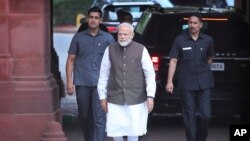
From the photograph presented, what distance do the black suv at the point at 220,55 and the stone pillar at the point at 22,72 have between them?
2108 millimetres

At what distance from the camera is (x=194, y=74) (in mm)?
10953

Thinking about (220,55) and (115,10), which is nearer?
(220,55)

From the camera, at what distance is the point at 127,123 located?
930 cm

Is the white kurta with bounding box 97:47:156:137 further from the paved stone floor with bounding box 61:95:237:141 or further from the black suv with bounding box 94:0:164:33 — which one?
the black suv with bounding box 94:0:164:33

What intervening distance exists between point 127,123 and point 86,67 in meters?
1.78

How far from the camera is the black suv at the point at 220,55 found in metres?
12.7

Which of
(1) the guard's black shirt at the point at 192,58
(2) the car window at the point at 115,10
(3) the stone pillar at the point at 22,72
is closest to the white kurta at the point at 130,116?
(1) the guard's black shirt at the point at 192,58

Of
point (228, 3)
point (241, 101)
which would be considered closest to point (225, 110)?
point (241, 101)

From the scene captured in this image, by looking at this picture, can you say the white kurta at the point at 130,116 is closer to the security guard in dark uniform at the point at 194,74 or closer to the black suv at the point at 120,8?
the security guard in dark uniform at the point at 194,74

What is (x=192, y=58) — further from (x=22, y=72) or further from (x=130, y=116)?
(x=22, y=72)

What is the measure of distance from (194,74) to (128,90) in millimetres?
1880

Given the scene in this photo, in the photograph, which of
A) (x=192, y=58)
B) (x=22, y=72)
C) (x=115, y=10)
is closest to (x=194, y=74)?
(x=192, y=58)

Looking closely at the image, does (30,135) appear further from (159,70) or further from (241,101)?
(241,101)

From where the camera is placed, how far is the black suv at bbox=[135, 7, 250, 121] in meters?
12.7
